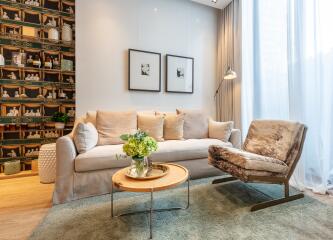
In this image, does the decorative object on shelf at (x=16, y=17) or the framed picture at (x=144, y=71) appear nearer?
the decorative object on shelf at (x=16, y=17)

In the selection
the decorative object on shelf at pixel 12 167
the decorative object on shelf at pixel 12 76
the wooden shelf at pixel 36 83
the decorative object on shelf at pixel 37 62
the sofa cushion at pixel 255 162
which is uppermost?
the decorative object on shelf at pixel 37 62

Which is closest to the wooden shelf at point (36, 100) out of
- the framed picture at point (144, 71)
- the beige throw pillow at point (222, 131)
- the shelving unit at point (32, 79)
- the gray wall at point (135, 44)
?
the shelving unit at point (32, 79)

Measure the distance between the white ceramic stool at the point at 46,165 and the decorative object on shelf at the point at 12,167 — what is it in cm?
62

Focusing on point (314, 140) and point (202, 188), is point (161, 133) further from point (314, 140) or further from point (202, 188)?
point (314, 140)

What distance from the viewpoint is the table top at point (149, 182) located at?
1.37 meters

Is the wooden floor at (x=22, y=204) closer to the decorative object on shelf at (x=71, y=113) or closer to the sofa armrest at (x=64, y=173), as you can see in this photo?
the sofa armrest at (x=64, y=173)

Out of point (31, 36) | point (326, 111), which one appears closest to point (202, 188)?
point (326, 111)

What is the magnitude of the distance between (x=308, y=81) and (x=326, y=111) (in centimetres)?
41

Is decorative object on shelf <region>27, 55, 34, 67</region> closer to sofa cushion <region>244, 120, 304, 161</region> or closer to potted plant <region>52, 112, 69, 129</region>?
potted plant <region>52, 112, 69, 129</region>

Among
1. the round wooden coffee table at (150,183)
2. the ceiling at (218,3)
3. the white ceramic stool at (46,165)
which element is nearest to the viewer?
the round wooden coffee table at (150,183)

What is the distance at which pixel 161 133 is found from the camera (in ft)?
9.46

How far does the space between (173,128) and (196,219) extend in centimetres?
153

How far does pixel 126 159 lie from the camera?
7.22 feet

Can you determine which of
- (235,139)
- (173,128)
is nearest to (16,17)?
(173,128)
